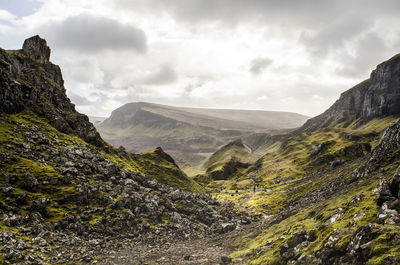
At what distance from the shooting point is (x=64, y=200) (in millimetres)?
59781

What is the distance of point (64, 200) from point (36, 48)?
126163mm

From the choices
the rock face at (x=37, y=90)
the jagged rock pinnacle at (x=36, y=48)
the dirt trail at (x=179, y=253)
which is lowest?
the dirt trail at (x=179, y=253)

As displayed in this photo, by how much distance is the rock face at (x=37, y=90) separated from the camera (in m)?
89.3

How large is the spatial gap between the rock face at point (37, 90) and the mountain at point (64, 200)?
0.51m

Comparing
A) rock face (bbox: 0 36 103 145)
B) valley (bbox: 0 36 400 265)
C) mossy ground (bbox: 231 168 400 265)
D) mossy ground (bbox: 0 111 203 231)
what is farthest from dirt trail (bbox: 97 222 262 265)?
rock face (bbox: 0 36 103 145)

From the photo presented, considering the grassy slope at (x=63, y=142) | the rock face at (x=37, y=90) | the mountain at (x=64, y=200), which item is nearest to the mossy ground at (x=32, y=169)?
the grassy slope at (x=63, y=142)

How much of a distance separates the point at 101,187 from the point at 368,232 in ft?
226

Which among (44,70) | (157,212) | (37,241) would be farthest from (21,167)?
(44,70)

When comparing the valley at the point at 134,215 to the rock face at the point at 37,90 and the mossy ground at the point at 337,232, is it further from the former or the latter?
the rock face at the point at 37,90

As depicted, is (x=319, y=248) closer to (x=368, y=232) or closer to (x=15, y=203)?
(x=368, y=232)

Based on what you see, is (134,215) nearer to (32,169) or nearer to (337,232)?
(32,169)

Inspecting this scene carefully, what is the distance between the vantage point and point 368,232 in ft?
87.2

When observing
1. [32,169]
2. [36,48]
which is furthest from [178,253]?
[36,48]

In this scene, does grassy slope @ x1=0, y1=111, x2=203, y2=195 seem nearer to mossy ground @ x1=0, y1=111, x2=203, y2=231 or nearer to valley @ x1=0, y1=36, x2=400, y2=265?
mossy ground @ x1=0, y1=111, x2=203, y2=231
